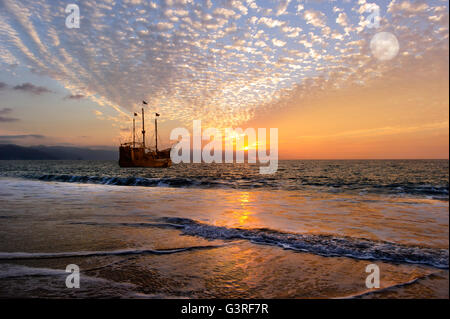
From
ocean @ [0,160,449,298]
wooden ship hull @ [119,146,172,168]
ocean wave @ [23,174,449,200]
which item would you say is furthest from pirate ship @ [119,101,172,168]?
ocean @ [0,160,449,298]

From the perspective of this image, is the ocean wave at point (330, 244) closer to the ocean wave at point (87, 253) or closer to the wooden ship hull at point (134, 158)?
the ocean wave at point (87, 253)

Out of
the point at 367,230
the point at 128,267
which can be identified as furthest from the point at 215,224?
the point at 367,230

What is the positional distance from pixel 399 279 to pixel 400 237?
Answer: 389 centimetres

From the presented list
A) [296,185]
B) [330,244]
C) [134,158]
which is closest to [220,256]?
[330,244]

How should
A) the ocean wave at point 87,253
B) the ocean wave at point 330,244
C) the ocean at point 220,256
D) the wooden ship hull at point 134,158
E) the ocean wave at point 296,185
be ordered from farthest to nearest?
the wooden ship hull at point 134,158
the ocean wave at point 296,185
the ocean wave at point 330,244
the ocean wave at point 87,253
the ocean at point 220,256

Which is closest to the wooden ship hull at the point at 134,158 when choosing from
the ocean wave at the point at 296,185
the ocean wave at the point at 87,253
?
the ocean wave at the point at 296,185

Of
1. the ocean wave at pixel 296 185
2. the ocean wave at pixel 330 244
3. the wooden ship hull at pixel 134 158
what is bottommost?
the ocean wave at pixel 296 185

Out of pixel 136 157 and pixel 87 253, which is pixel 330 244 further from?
pixel 136 157

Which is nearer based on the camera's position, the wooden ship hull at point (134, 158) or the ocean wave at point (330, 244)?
the ocean wave at point (330, 244)

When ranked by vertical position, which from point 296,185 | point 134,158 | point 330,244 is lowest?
point 296,185

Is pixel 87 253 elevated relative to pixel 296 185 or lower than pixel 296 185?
elevated

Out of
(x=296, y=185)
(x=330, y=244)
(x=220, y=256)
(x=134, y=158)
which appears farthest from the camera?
(x=134, y=158)
